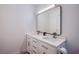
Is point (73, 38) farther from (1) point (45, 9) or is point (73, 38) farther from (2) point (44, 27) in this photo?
(1) point (45, 9)

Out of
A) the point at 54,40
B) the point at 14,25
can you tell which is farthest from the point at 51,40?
the point at 14,25

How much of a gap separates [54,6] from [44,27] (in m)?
0.30

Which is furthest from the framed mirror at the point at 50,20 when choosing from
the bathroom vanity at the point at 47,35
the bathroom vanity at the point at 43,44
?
the bathroom vanity at the point at 43,44

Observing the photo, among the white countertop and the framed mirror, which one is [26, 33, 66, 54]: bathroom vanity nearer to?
the white countertop

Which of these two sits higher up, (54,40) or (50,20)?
(50,20)

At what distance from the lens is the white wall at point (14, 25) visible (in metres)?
1.29

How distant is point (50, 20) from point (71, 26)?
0.27 metres

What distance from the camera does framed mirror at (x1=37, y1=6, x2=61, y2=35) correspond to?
1.31 m

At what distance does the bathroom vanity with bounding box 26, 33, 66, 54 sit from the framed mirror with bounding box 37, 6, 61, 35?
0.11 metres

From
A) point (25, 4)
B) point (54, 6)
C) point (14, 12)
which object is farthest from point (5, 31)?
point (54, 6)

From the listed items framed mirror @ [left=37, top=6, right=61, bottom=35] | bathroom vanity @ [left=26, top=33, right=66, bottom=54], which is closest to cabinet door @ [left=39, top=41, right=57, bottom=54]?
bathroom vanity @ [left=26, top=33, right=66, bottom=54]

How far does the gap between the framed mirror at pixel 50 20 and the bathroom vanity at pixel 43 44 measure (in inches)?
4.2

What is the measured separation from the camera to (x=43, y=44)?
4.26 ft

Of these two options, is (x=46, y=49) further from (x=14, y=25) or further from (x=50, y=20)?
(x=14, y=25)
